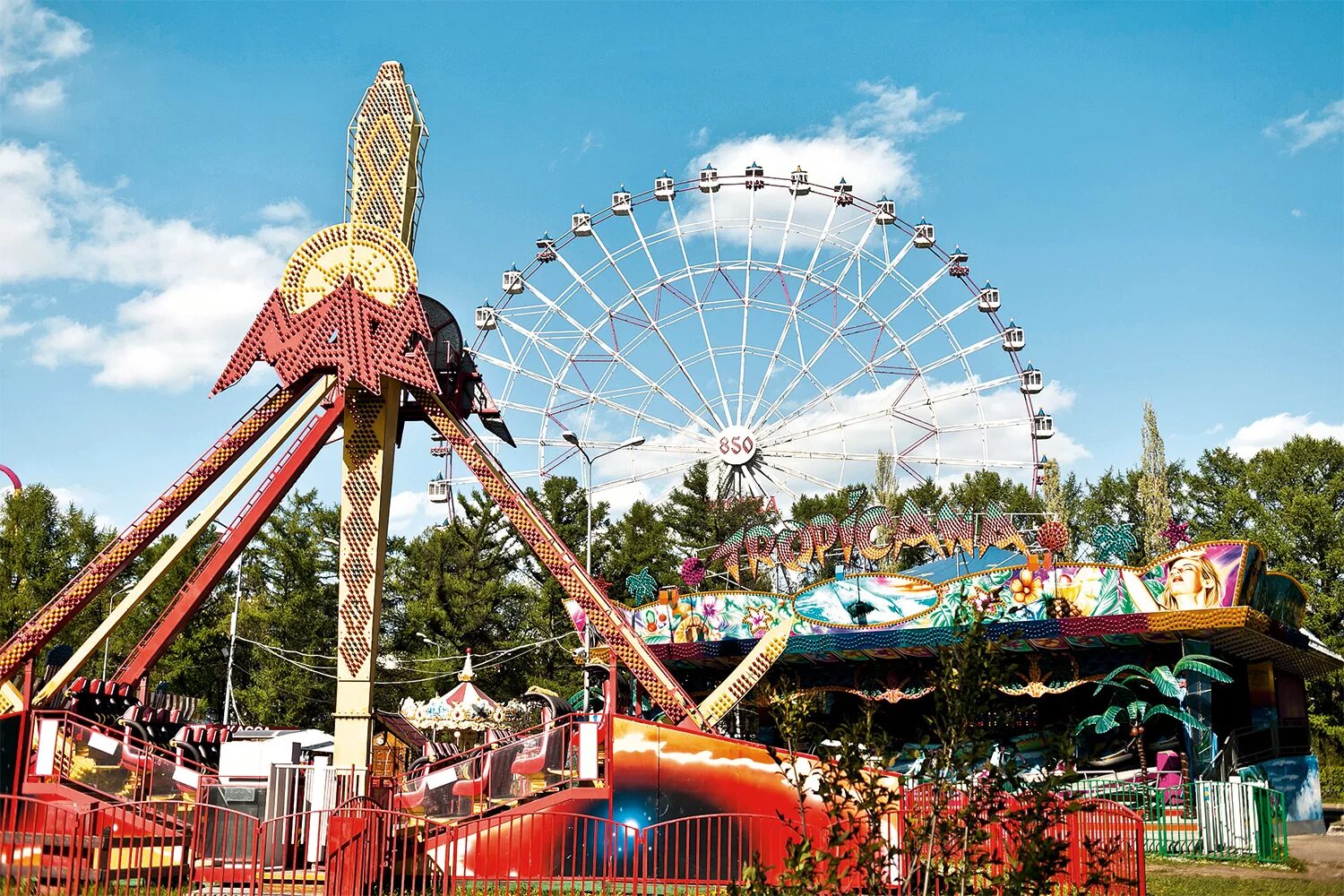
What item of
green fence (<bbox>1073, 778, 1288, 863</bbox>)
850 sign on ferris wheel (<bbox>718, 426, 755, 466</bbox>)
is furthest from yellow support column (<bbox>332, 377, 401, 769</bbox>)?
850 sign on ferris wheel (<bbox>718, 426, 755, 466</bbox>)

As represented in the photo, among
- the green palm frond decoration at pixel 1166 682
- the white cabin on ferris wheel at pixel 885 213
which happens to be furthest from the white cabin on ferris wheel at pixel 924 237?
the green palm frond decoration at pixel 1166 682

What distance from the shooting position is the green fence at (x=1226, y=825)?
56.8ft

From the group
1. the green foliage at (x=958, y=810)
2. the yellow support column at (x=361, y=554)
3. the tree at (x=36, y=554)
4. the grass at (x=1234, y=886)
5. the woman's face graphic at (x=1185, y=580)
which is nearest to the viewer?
the green foliage at (x=958, y=810)

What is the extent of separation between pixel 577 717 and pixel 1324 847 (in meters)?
12.2

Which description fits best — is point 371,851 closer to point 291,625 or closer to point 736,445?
point 736,445

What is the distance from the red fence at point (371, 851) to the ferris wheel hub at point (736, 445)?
21.6 m

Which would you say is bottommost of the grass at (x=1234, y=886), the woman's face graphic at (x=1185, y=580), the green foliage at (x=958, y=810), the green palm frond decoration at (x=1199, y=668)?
the grass at (x=1234, y=886)

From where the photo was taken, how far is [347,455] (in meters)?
16.8

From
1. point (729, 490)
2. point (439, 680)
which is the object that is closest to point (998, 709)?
point (729, 490)

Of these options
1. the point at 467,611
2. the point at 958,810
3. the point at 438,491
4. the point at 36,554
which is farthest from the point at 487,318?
the point at 958,810

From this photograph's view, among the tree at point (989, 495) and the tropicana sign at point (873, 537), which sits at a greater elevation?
the tree at point (989, 495)

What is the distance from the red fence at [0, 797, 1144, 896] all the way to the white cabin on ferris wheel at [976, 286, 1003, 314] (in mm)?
23361

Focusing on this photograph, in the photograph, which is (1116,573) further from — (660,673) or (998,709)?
(998,709)

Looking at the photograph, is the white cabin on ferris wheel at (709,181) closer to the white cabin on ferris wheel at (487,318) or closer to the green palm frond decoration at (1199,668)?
the white cabin on ferris wheel at (487,318)
